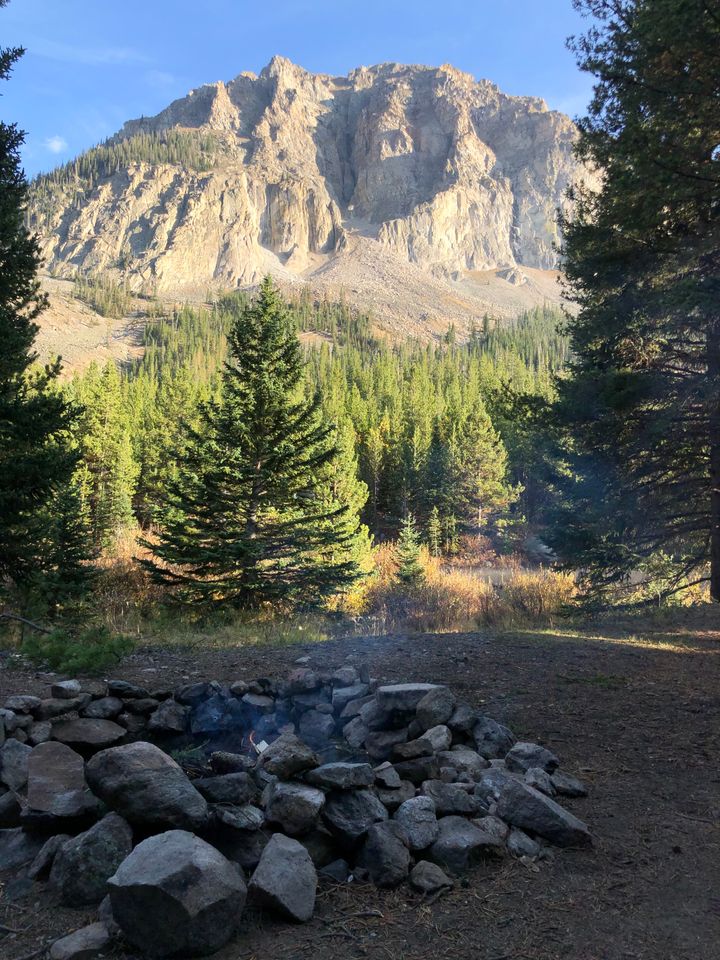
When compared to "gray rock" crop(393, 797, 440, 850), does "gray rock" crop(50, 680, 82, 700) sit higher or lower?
higher

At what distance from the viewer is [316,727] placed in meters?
5.57

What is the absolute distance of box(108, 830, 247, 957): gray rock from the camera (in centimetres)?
259

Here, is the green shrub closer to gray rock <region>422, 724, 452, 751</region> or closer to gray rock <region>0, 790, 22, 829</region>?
gray rock <region>0, 790, 22, 829</region>

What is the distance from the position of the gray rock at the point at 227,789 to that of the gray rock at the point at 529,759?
82.0 inches

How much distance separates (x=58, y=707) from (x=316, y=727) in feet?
7.86

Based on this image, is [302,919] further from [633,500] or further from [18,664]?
[633,500]

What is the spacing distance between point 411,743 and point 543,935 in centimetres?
181

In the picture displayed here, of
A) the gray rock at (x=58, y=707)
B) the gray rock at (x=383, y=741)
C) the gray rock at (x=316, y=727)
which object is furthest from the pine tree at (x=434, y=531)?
the gray rock at (x=58, y=707)

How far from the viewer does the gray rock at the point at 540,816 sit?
3574 mm

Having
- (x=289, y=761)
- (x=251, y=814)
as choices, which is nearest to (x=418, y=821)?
(x=289, y=761)

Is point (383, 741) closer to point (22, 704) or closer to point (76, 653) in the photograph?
point (22, 704)

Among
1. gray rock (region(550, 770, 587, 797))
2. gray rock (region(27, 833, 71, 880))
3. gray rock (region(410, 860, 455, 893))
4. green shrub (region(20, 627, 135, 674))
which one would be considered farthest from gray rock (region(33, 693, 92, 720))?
gray rock (region(550, 770, 587, 797))

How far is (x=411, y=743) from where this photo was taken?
14.8 ft

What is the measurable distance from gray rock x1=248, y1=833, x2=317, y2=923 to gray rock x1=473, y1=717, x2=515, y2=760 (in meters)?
2.14
